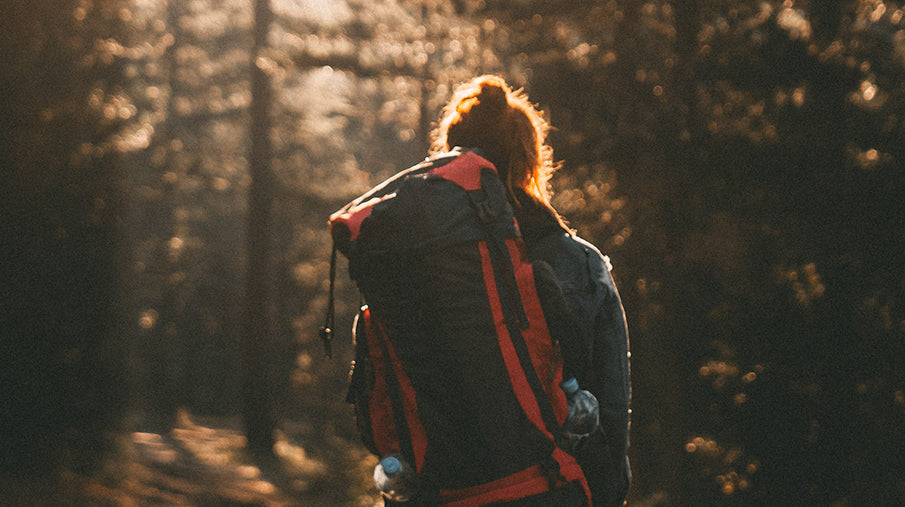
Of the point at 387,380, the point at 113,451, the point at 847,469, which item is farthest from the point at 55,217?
the point at 847,469

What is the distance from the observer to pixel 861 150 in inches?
350

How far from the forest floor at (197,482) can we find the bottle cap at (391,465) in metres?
7.70

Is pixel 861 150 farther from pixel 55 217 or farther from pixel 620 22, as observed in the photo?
pixel 55 217

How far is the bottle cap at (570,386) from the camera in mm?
2435

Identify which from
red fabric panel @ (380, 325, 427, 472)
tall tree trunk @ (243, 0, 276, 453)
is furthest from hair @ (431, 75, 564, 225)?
tall tree trunk @ (243, 0, 276, 453)

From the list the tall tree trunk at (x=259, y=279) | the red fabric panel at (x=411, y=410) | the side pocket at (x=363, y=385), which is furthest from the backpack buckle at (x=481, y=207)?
the tall tree trunk at (x=259, y=279)

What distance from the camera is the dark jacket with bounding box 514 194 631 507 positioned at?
102 inches

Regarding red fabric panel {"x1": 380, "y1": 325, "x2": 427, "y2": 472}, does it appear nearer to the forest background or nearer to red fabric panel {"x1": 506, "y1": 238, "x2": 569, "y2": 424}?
red fabric panel {"x1": 506, "y1": 238, "x2": 569, "y2": 424}

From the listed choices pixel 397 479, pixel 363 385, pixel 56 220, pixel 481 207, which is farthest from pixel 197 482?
pixel 481 207

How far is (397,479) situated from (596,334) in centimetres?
81

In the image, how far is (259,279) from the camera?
18312 mm

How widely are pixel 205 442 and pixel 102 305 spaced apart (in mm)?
9281

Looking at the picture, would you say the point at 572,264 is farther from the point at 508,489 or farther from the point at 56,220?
the point at 56,220

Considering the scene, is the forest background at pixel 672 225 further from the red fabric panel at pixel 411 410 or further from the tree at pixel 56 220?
the red fabric panel at pixel 411 410
